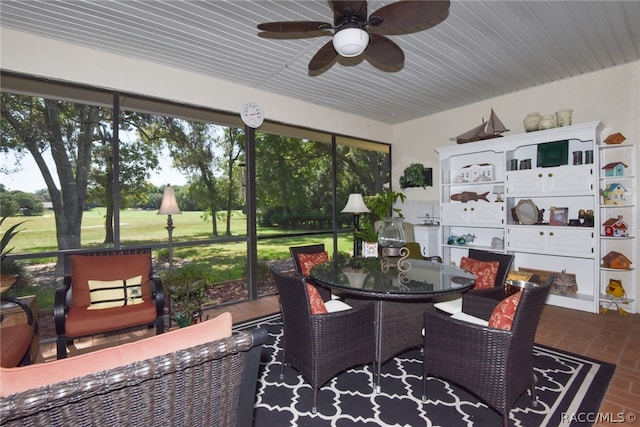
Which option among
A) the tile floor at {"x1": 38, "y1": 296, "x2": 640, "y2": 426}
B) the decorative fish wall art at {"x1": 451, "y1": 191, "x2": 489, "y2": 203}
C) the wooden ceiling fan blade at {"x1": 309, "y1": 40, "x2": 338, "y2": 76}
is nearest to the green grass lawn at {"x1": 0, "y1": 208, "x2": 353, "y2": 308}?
the tile floor at {"x1": 38, "y1": 296, "x2": 640, "y2": 426}

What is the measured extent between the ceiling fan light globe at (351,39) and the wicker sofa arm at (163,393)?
1.93 meters

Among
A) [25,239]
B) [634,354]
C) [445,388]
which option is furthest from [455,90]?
[25,239]

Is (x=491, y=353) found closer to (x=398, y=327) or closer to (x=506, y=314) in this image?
(x=506, y=314)

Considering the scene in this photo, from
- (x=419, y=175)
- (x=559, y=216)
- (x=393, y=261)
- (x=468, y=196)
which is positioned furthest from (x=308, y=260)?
(x=559, y=216)

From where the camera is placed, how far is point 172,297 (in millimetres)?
2881

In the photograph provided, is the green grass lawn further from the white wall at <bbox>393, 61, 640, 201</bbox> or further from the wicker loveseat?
the wicker loveseat

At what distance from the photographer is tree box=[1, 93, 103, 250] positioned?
2883 mm

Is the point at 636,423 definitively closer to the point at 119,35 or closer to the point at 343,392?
the point at 343,392

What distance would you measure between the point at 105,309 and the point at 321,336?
1.98 metres

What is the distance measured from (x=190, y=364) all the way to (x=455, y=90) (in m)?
4.68

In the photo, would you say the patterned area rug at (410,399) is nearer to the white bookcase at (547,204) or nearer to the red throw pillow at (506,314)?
the red throw pillow at (506,314)

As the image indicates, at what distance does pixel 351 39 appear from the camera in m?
2.04

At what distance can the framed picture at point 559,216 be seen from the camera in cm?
381

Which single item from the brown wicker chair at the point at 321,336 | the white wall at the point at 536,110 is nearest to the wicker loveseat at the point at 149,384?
the brown wicker chair at the point at 321,336
